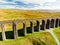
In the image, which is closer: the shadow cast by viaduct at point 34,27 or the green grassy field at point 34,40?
the green grassy field at point 34,40

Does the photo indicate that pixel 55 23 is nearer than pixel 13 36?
No

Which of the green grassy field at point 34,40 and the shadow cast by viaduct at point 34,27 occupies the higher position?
the shadow cast by viaduct at point 34,27

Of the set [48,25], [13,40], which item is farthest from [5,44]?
[48,25]

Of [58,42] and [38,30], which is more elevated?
[38,30]

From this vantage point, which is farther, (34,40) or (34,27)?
(34,27)

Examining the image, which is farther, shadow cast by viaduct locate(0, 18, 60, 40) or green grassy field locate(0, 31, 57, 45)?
shadow cast by viaduct locate(0, 18, 60, 40)

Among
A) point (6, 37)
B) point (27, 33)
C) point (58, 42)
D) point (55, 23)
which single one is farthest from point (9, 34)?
point (55, 23)

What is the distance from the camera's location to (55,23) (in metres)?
78.6

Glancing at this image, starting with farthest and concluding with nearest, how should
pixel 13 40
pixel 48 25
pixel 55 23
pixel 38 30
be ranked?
pixel 55 23
pixel 48 25
pixel 38 30
pixel 13 40

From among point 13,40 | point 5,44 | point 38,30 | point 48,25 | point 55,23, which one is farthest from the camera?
point 55,23

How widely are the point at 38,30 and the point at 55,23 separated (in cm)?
1623

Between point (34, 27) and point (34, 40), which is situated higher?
point (34, 27)

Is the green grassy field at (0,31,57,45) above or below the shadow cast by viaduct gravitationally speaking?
below

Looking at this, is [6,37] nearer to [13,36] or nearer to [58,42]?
[13,36]
